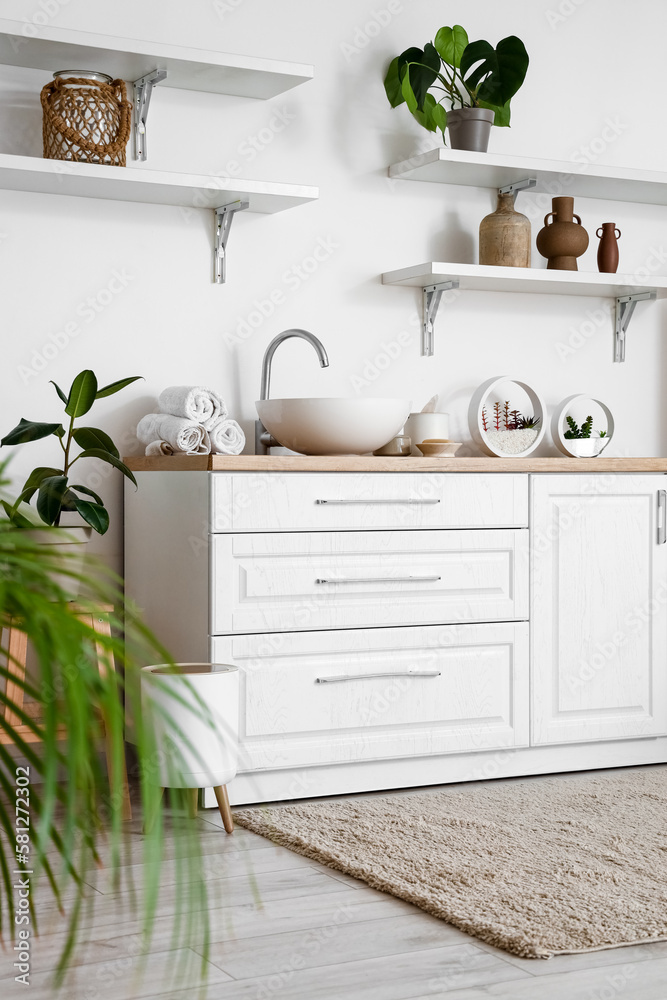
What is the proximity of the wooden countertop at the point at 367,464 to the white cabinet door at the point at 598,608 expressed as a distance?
0.04 m

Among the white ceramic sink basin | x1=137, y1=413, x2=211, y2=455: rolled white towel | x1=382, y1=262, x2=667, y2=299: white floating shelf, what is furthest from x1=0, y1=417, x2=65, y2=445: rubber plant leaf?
x1=382, y1=262, x2=667, y2=299: white floating shelf

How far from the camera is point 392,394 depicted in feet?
10.8

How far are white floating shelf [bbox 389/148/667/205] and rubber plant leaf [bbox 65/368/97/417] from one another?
121 centimetres

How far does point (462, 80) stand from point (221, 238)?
2.83ft

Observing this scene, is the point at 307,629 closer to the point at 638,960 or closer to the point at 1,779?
the point at 638,960

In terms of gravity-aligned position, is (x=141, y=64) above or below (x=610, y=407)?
above

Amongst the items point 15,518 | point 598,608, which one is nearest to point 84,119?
point 598,608

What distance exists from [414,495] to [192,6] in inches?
59.1

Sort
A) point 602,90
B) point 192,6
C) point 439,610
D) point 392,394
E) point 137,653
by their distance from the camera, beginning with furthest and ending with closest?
point 602,90 → point 392,394 → point 192,6 → point 439,610 → point 137,653

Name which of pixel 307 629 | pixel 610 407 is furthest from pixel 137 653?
pixel 610 407

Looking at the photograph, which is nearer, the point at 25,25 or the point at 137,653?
the point at 137,653

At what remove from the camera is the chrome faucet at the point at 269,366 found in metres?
2.93

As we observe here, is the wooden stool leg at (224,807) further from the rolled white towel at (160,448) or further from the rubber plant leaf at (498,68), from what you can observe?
the rubber plant leaf at (498,68)

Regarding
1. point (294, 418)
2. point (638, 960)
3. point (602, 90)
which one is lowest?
point (638, 960)
